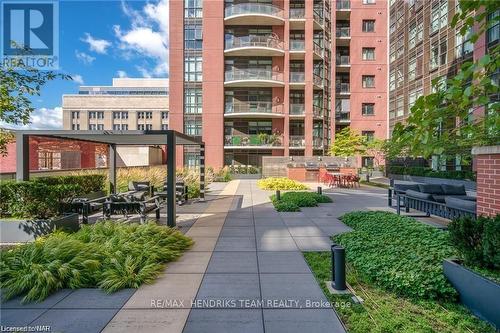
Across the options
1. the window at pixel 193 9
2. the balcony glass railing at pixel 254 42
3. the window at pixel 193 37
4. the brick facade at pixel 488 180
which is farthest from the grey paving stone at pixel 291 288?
the window at pixel 193 9

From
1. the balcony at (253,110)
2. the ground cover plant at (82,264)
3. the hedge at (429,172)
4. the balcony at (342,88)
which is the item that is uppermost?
the balcony at (342,88)

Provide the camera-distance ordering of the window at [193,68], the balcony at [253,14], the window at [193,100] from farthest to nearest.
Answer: the window at [193,100] < the window at [193,68] < the balcony at [253,14]

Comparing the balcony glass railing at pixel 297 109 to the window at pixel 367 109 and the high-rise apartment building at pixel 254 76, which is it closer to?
the high-rise apartment building at pixel 254 76

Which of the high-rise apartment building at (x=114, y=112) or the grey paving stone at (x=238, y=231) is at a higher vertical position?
the high-rise apartment building at (x=114, y=112)

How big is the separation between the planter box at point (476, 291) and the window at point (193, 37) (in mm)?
32773

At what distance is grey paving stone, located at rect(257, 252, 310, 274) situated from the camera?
A: 5.17 metres

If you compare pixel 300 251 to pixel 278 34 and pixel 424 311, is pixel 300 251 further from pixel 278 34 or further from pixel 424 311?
pixel 278 34

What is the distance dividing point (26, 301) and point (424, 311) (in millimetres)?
5614

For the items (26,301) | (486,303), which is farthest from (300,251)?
(26,301)

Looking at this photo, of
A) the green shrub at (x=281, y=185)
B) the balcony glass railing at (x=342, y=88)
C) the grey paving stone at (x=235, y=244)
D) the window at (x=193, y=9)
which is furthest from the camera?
the balcony glass railing at (x=342, y=88)

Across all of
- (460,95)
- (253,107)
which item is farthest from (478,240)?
(253,107)

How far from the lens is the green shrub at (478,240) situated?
3.62 m

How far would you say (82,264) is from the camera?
4.73 m

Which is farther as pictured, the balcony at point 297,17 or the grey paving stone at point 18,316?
the balcony at point 297,17
